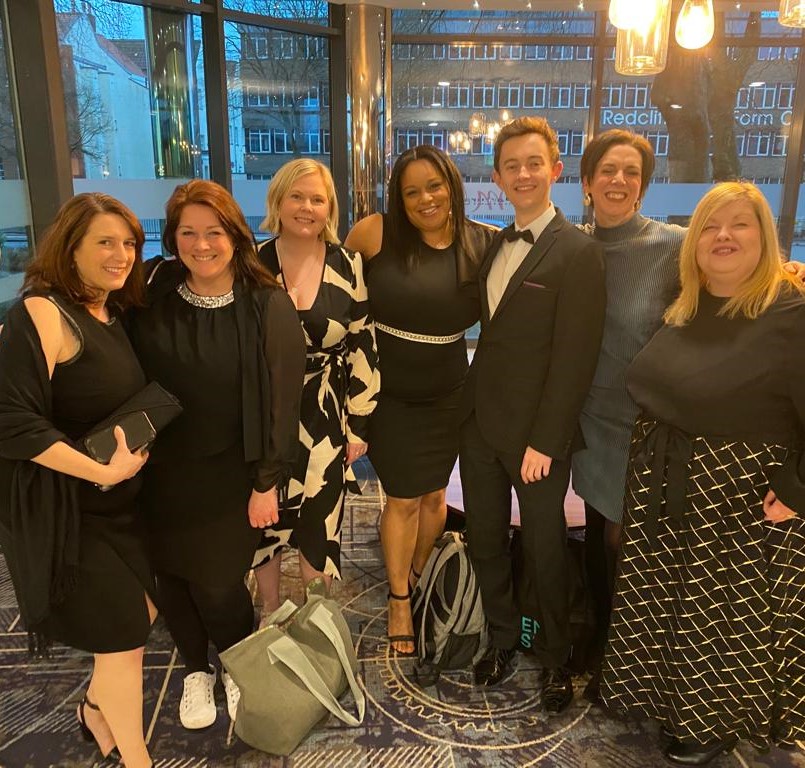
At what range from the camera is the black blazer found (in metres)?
1.82

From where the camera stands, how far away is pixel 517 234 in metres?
1.95

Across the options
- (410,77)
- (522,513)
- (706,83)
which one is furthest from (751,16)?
(522,513)

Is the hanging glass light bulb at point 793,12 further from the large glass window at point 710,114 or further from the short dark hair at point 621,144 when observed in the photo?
the large glass window at point 710,114

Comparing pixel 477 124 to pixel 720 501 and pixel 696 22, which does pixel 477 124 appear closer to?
pixel 696 22

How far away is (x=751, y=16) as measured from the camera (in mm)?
5352

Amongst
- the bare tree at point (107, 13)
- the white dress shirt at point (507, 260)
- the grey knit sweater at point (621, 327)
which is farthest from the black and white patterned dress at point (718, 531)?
the bare tree at point (107, 13)

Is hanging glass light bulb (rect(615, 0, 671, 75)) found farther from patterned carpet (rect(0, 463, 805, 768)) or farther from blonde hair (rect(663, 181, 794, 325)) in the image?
patterned carpet (rect(0, 463, 805, 768))

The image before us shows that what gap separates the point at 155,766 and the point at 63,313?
1.31m

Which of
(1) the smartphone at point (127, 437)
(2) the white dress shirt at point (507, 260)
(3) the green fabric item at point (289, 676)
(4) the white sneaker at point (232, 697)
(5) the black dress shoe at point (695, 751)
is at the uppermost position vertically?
(2) the white dress shirt at point (507, 260)

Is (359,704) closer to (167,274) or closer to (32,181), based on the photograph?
(167,274)

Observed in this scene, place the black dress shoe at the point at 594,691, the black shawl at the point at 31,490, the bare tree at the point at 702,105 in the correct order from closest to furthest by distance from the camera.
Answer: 1. the black shawl at the point at 31,490
2. the black dress shoe at the point at 594,691
3. the bare tree at the point at 702,105

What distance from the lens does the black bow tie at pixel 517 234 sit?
6.30 feet

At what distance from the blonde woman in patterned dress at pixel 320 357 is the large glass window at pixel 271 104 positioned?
2.67 m

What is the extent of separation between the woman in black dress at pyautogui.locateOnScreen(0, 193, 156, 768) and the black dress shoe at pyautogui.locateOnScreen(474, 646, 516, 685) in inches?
43.4
